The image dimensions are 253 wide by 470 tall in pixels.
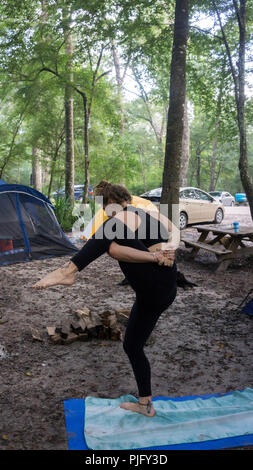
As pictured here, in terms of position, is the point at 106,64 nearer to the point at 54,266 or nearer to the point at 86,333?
the point at 54,266

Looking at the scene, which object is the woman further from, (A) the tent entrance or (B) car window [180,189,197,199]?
(B) car window [180,189,197,199]

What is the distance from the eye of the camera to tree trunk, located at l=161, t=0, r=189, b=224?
718 cm

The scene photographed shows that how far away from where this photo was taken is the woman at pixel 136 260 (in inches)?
96.7

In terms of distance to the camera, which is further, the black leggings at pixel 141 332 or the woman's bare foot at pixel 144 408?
the woman's bare foot at pixel 144 408

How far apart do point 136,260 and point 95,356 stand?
202 centimetres

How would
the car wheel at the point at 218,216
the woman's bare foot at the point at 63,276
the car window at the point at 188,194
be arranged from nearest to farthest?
the woman's bare foot at the point at 63,276, the car window at the point at 188,194, the car wheel at the point at 218,216

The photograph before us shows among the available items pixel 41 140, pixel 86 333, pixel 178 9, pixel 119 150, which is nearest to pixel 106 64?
pixel 119 150

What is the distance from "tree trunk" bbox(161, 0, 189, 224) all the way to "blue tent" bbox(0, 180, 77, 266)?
10.2ft

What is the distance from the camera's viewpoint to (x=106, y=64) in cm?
2908

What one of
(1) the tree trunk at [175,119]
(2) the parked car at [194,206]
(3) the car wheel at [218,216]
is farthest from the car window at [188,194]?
(1) the tree trunk at [175,119]

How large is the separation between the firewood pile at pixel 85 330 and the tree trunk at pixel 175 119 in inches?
133

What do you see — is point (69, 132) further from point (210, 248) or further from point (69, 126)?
point (210, 248)

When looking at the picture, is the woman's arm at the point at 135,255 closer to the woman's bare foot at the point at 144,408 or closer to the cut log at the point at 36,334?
the woman's bare foot at the point at 144,408

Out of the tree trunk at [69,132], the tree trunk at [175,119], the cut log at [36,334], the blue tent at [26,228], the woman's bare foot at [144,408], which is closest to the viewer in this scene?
the woman's bare foot at [144,408]
